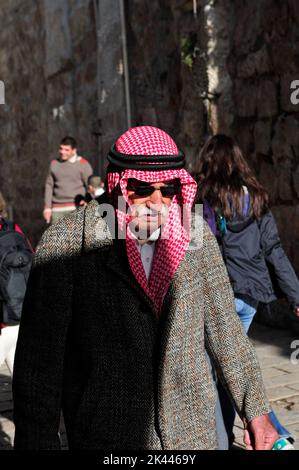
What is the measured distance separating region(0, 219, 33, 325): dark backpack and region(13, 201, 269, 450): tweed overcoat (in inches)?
66.1

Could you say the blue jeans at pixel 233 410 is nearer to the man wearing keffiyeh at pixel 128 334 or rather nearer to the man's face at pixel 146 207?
the man wearing keffiyeh at pixel 128 334

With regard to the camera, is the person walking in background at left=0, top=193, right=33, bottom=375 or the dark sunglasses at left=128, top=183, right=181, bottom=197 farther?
the person walking in background at left=0, top=193, right=33, bottom=375

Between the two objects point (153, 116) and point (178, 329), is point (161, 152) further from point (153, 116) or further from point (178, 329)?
point (153, 116)

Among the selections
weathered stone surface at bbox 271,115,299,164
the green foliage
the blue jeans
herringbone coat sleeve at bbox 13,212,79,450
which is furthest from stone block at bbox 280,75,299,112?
herringbone coat sleeve at bbox 13,212,79,450

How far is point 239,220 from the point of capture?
396 centimetres

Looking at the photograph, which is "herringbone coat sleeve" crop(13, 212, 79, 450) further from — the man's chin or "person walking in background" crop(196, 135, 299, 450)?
"person walking in background" crop(196, 135, 299, 450)

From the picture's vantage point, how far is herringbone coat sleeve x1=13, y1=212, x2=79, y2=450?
7.03 ft

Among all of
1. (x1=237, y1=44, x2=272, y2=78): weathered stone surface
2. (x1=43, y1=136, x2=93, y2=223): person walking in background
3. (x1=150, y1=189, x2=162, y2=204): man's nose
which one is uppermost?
(x1=237, y1=44, x2=272, y2=78): weathered stone surface

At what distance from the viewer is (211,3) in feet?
23.8

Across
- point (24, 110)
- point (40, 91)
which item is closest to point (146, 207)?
point (40, 91)

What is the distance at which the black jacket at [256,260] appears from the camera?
3.96 metres

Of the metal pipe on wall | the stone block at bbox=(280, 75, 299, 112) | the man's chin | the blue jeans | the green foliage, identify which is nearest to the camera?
the man's chin

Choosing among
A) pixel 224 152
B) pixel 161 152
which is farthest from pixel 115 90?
pixel 161 152
